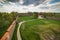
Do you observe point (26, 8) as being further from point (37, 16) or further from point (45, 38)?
point (45, 38)

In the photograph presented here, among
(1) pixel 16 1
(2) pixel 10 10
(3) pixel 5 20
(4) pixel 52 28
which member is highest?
(1) pixel 16 1

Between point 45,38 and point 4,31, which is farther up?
point 4,31

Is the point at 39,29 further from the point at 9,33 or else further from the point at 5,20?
the point at 5,20

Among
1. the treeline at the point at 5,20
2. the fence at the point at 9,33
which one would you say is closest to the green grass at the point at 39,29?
the fence at the point at 9,33

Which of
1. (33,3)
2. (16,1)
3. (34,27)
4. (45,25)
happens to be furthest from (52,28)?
(16,1)

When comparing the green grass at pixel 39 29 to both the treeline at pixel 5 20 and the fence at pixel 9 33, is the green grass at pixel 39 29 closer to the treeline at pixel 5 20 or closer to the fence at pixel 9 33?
the fence at pixel 9 33

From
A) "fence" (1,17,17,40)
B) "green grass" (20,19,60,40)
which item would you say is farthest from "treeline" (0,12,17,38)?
"green grass" (20,19,60,40)

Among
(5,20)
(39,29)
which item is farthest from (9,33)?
(39,29)

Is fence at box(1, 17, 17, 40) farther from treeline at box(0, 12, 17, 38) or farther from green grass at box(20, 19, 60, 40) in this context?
green grass at box(20, 19, 60, 40)
